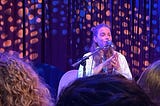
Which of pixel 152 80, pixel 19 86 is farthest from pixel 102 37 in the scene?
pixel 19 86

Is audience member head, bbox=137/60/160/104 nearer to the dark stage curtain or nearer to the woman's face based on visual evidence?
the woman's face

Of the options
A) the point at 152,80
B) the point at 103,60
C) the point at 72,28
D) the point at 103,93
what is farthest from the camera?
the point at 72,28

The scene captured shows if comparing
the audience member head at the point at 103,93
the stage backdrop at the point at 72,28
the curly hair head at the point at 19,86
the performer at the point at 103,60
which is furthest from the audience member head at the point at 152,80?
the stage backdrop at the point at 72,28

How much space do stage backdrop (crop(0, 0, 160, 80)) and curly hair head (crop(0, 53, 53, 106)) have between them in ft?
12.5

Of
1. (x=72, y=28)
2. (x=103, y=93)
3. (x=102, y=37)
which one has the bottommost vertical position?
(x=72, y=28)

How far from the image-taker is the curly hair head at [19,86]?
105 cm

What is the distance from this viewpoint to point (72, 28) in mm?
5309

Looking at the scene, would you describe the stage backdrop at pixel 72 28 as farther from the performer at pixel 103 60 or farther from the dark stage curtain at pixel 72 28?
the performer at pixel 103 60

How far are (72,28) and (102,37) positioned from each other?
153 cm

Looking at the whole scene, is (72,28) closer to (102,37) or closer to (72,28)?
(72,28)

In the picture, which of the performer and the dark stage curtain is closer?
A: the performer

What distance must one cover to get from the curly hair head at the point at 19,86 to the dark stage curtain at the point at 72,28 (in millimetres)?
3886

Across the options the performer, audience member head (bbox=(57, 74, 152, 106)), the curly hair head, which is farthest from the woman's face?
audience member head (bbox=(57, 74, 152, 106))

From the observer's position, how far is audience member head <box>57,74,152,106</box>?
702 millimetres
